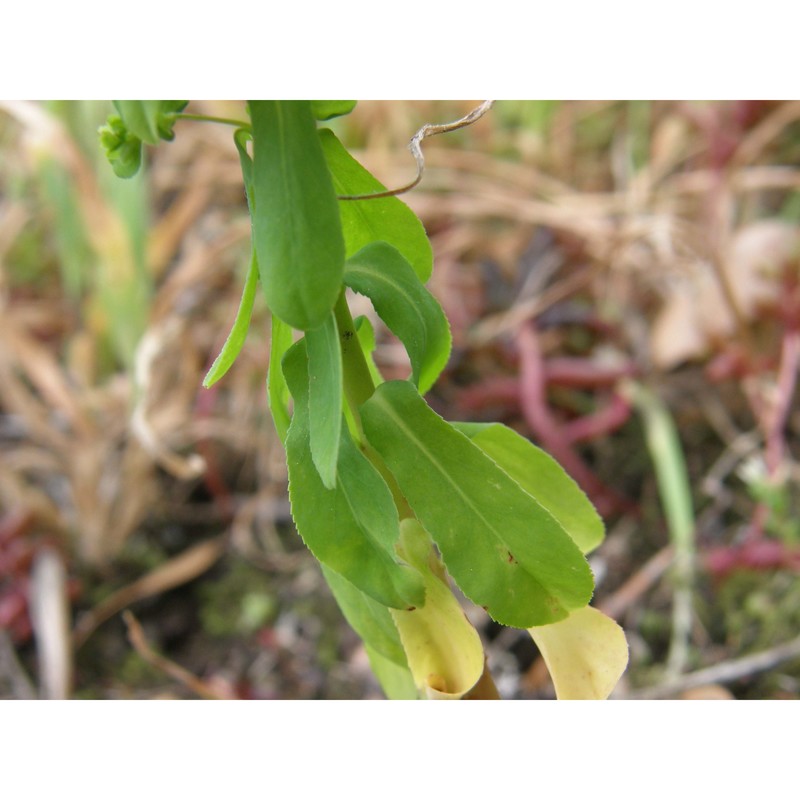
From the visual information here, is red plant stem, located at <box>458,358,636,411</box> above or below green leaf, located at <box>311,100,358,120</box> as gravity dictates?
below

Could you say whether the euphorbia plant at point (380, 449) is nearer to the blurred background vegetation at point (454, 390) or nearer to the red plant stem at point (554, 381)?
the blurred background vegetation at point (454, 390)

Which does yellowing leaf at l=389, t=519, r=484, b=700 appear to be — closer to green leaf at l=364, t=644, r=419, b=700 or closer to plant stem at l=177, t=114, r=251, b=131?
green leaf at l=364, t=644, r=419, b=700

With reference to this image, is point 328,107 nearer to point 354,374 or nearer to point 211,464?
point 354,374

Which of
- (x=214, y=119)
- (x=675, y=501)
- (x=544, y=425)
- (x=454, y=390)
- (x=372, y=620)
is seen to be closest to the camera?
(x=214, y=119)

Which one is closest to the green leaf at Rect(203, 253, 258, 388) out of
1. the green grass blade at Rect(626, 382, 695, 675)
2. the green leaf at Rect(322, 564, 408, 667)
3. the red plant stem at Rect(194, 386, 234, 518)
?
the green leaf at Rect(322, 564, 408, 667)

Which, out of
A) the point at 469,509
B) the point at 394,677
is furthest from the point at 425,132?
the point at 394,677

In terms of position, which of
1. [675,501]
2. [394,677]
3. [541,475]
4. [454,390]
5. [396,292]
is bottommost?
[675,501]
